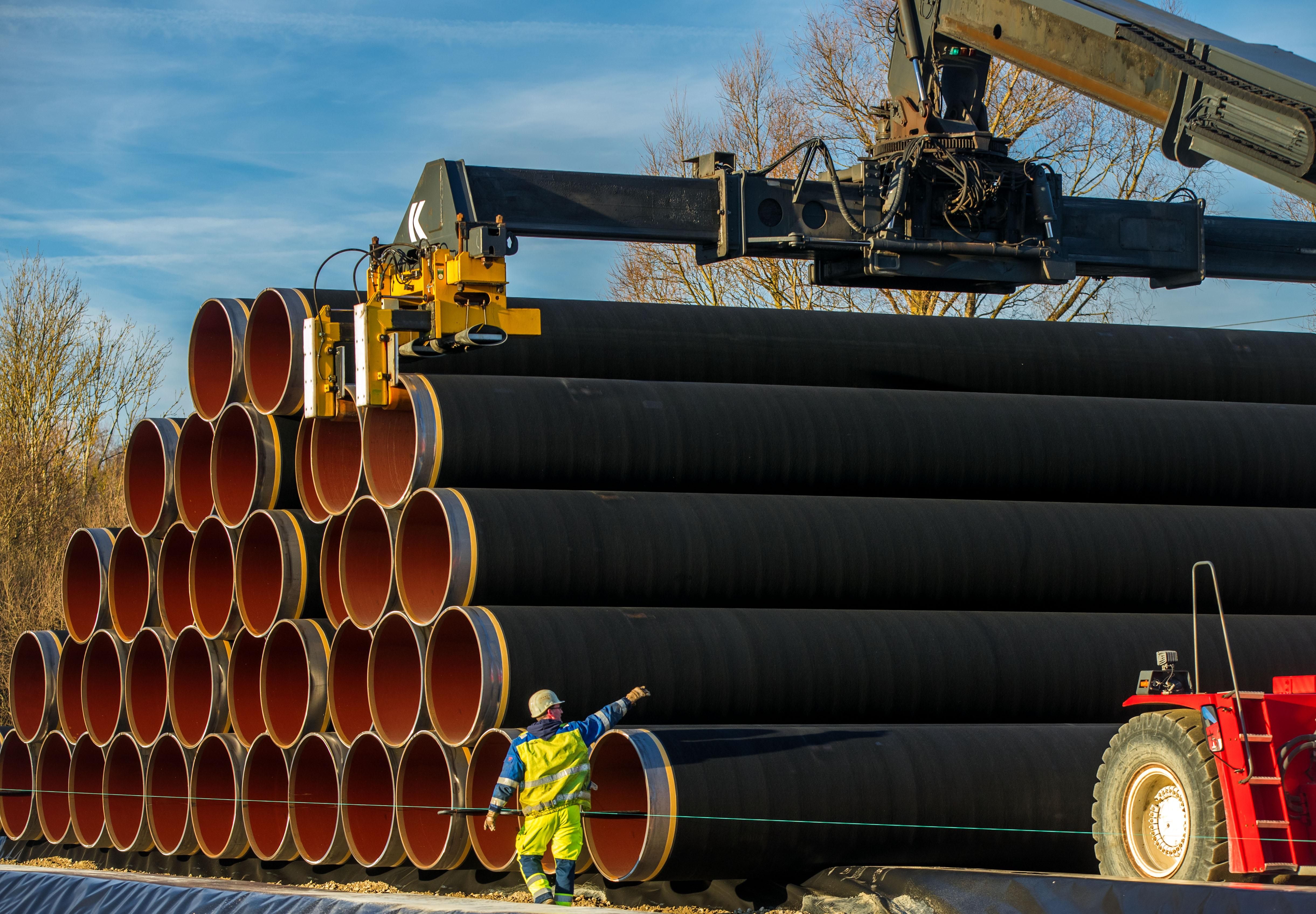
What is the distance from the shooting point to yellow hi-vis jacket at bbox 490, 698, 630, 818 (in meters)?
9.38

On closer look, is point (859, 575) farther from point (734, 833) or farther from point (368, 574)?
point (368, 574)

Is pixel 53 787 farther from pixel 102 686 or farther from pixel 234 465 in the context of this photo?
pixel 234 465

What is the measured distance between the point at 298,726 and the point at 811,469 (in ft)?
15.6

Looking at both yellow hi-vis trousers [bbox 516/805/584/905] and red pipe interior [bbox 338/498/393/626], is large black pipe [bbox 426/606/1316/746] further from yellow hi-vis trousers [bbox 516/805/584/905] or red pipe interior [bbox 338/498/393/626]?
yellow hi-vis trousers [bbox 516/805/584/905]

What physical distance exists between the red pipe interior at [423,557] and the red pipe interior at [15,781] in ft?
23.6

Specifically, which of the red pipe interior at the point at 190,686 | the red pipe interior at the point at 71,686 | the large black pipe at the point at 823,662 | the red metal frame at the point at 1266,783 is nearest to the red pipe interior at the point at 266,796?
the red pipe interior at the point at 190,686

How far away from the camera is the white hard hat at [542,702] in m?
9.41

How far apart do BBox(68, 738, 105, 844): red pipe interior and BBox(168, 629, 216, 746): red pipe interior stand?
2050 mm

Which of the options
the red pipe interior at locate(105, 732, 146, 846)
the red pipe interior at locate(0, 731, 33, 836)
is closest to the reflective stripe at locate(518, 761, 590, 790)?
the red pipe interior at locate(105, 732, 146, 846)

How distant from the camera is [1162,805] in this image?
8.68 m

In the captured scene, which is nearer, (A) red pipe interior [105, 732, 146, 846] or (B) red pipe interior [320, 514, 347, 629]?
(B) red pipe interior [320, 514, 347, 629]

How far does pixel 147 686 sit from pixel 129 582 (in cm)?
108

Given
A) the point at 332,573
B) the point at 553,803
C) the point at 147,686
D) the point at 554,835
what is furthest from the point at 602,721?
the point at 147,686

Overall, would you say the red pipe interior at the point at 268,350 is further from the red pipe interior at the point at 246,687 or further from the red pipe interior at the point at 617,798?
the red pipe interior at the point at 617,798
